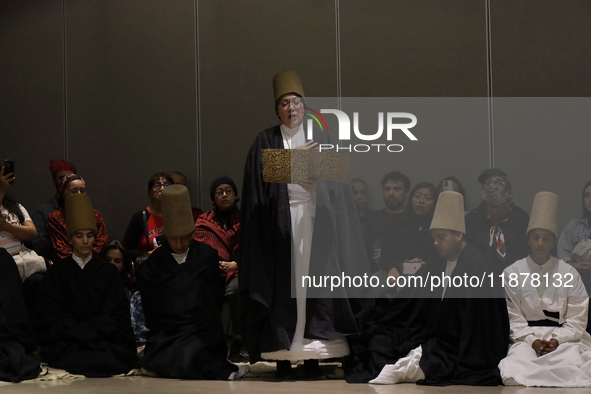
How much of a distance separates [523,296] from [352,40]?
2943mm

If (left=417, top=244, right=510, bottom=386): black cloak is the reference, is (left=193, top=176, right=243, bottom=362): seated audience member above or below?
above

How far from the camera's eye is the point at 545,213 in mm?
4117

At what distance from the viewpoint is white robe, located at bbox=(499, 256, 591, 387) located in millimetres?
3812

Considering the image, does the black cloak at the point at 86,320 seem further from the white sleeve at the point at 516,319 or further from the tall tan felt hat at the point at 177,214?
the white sleeve at the point at 516,319

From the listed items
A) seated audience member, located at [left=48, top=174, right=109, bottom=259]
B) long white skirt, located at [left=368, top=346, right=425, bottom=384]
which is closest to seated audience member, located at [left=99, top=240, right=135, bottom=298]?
seated audience member, located at [left=48, top=174, right=109, bottom=259]

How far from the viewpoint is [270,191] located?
427 centimetres

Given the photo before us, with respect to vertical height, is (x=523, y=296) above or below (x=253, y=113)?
below

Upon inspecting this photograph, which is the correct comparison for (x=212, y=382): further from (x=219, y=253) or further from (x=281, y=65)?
(x=281, y=65)

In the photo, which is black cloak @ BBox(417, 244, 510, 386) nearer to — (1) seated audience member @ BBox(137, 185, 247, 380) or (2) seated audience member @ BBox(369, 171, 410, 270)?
(2) seated audience member @ BBox(369, 171, 410, 270)

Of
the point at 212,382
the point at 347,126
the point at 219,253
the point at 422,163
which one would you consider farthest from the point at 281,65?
the point at 212,382

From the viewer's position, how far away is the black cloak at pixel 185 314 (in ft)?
14.1

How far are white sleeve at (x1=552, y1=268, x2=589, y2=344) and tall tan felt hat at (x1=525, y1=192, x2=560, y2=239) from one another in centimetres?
34

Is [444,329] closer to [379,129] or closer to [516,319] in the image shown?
[516,319]

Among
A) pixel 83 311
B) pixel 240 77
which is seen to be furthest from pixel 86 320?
pixel 240 77
